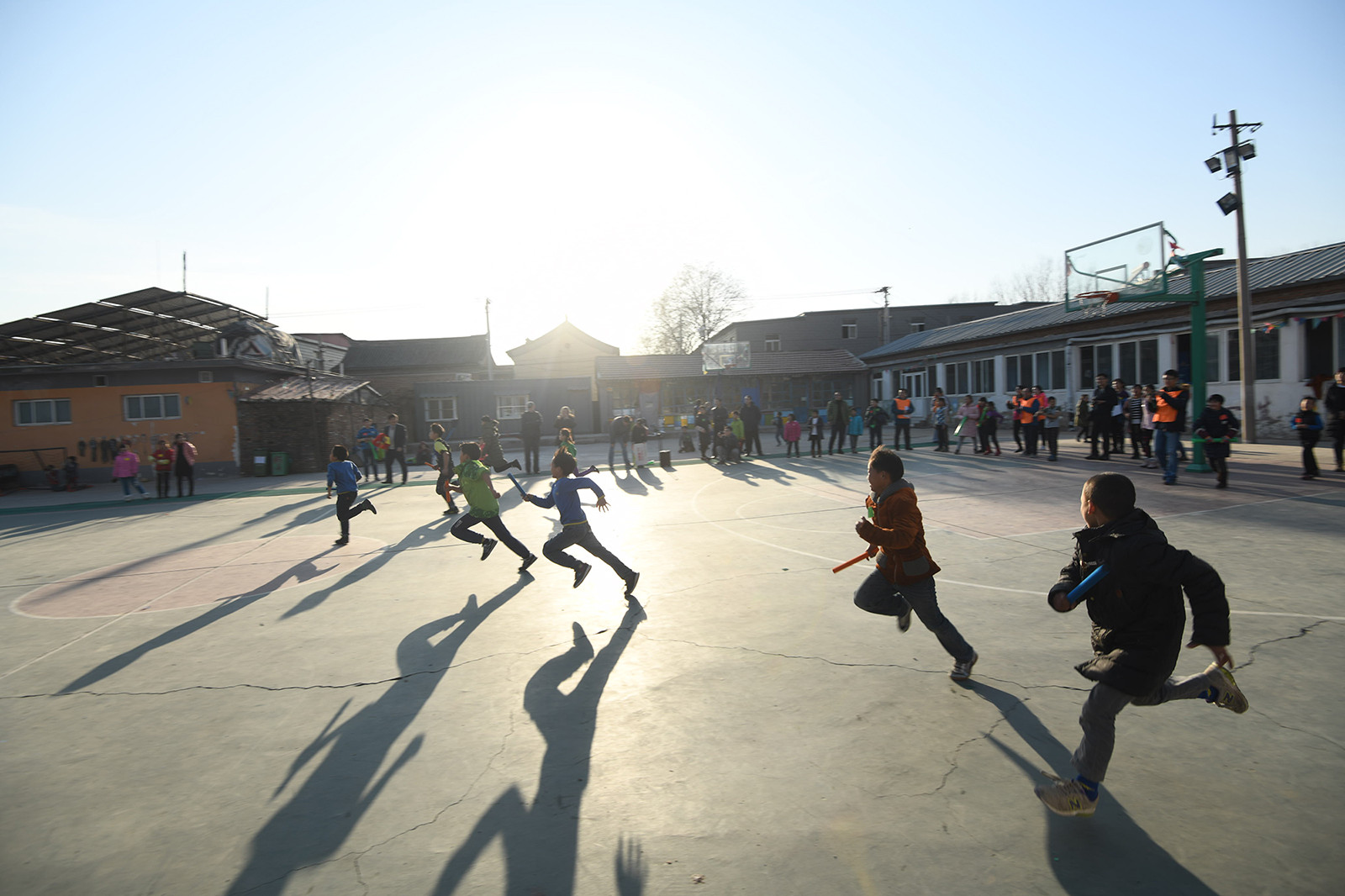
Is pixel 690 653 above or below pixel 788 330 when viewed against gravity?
below

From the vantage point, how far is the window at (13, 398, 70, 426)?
23422 millimetres

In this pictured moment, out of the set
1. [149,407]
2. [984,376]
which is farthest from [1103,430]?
[149,407]

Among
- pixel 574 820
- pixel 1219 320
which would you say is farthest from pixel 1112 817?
pixel 1219 320

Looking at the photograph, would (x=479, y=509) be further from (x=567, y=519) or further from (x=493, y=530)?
(x=567, y=519)

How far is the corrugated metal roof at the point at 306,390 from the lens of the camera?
920 inches

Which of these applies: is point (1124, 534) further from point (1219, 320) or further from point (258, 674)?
point (1219, 320)

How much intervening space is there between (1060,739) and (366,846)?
136 inches

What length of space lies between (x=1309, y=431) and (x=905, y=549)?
1192cm

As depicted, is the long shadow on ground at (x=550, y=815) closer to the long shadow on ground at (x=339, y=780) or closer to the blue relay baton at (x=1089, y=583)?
the long shadow on ground at (x=339, y=780)

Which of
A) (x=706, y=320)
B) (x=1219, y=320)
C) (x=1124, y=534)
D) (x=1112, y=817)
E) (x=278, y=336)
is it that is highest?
(x=706, y=320)

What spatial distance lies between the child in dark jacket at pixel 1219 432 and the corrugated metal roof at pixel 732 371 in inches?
1007

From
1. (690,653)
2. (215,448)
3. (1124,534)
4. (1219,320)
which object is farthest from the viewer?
(215,448)

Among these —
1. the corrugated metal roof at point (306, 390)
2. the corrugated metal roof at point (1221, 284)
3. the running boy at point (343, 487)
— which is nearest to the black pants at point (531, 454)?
the running boy at point (343, 487)

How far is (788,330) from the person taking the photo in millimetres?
51875
